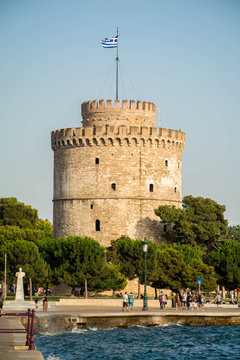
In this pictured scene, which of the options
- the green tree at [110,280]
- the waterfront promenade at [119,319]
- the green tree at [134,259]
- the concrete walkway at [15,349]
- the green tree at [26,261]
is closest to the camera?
the concrete walkway at [15,349]

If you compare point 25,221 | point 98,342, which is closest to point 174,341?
point 98,342

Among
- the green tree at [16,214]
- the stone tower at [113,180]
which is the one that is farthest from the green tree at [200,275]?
the green tree at [16,214]

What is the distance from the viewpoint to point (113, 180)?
205 feet

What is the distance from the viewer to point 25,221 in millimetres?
78875

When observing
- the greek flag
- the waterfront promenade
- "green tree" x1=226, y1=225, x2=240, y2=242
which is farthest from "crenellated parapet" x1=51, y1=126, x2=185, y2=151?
the waterfront promenade

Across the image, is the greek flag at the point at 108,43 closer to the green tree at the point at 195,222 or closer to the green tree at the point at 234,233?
the green tree at the point at 195,222

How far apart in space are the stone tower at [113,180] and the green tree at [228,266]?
8.22 metres

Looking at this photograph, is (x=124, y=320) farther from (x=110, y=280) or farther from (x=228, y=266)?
(x=228, y=266)

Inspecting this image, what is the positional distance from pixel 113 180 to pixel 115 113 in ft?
21.5

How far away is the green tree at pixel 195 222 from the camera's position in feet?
204

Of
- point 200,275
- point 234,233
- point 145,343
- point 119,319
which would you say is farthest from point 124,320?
point 234,233

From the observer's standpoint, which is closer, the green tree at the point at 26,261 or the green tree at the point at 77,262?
the green tree at the point at 77,262

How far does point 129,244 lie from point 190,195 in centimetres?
1164

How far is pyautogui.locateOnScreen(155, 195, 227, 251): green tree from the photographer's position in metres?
62.1
